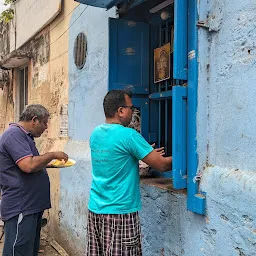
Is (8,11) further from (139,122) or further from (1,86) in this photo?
(139,122)

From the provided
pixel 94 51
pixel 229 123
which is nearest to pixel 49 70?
pixel 94 51

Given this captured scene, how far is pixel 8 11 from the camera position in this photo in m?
8.99

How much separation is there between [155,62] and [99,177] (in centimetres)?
149

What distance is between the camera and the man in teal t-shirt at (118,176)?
243 centimetres

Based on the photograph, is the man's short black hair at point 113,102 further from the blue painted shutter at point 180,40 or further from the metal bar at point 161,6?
the metal bar at point 161,6

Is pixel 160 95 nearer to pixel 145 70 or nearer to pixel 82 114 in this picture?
pixel 145 70

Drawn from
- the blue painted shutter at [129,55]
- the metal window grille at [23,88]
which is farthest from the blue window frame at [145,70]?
the metal window grille at [23,88]

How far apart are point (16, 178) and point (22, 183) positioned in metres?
0.07

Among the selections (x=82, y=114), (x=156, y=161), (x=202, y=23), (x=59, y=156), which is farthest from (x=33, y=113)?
(x=202, y=23)

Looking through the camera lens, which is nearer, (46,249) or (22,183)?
(22,183)

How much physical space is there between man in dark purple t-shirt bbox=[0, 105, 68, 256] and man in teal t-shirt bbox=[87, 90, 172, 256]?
0.88 meters

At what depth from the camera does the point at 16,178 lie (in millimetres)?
3270

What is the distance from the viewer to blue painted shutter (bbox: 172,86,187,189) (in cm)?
251

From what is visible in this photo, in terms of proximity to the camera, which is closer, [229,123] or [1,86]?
[229,123]
